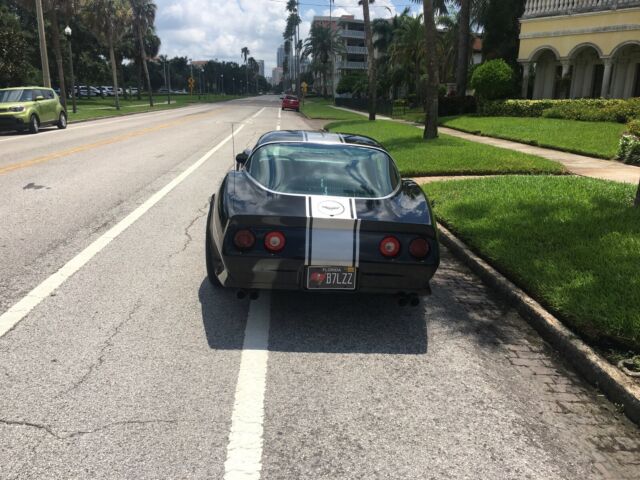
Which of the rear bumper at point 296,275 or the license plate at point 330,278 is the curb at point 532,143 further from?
the license plate at point 330,278

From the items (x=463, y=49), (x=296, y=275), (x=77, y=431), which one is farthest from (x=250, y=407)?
(x=463, y=49)

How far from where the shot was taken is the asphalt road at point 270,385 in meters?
2.84

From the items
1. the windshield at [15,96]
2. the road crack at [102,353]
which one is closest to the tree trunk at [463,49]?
the windshield at [15,96]

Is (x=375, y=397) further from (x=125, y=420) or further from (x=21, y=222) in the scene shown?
(x=21, y=222)

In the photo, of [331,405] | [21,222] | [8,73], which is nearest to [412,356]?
[331,405]

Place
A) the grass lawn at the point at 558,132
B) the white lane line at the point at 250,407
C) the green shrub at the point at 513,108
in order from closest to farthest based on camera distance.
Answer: the white lane line at the point at 250,407 → the grass lawn at the point at 558,132 → the green shrub at the point at 513,108

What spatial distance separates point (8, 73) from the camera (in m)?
40.6

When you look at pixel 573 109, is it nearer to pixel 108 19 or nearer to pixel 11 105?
pixel 11 105

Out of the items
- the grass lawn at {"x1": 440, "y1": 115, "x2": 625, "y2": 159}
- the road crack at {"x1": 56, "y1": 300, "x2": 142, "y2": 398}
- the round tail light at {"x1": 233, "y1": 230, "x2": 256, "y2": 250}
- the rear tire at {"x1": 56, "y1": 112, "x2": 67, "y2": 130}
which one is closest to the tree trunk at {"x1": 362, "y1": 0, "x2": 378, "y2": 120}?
the grass lawn at {"x1": 440, "y1": 115, "x2": 625, "y2": 159}

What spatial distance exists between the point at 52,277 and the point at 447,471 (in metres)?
4.15

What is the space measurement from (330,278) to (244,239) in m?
0.70

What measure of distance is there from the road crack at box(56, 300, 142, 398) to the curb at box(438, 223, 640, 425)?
327 cm

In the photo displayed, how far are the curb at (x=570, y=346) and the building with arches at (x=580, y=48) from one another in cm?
2440

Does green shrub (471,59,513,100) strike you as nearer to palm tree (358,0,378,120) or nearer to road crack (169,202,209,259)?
palm tree (358,0,378,120)
